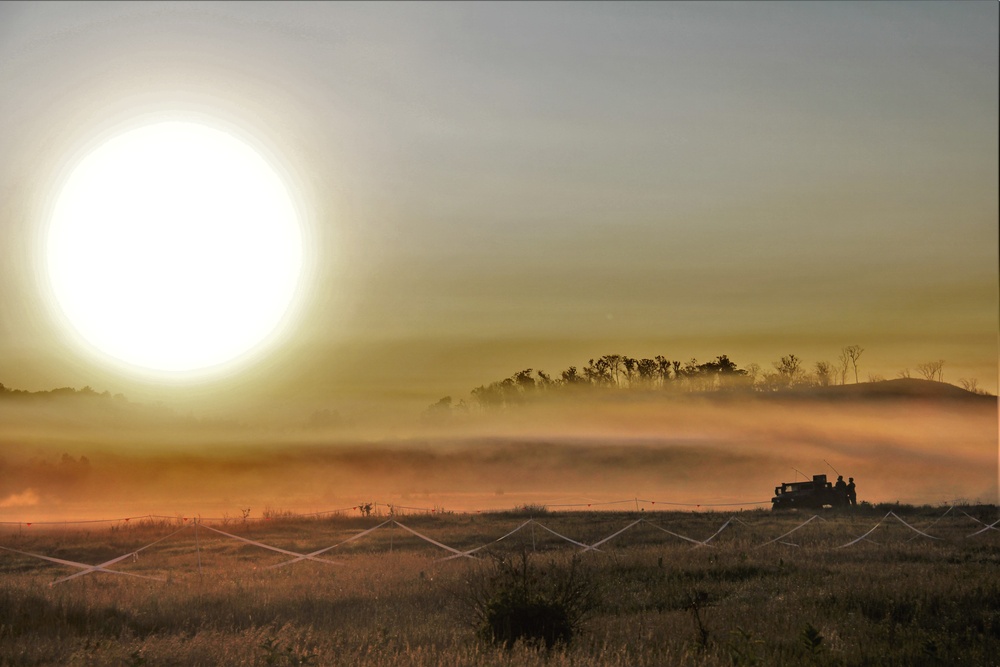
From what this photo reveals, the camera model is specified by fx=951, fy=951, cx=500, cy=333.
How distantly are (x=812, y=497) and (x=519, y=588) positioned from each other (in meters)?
49.0

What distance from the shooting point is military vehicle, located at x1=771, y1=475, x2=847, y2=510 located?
59.6 metres

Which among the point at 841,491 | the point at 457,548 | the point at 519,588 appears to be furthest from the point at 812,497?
the point at 519,588

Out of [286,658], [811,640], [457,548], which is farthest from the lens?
[457,548]

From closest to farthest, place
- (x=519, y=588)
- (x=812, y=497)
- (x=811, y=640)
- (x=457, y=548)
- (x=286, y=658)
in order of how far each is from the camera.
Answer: (x=286, y=658)
(x=811, y=640)
(x=519, y=588)
(x=457, y=548)
(x=812, y=497)

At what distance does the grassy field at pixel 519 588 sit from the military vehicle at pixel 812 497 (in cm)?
2254

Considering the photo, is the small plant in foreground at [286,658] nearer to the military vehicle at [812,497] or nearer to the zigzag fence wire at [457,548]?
the zigzag fence wire at [457,548]

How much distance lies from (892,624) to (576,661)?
728 centimetres

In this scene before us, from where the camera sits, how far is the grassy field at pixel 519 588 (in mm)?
13703

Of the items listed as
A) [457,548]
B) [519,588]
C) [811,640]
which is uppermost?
[519,588]

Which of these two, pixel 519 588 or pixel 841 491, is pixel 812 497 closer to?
pixel 841 491

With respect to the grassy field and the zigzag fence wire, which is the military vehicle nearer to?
the zigzag fence wire

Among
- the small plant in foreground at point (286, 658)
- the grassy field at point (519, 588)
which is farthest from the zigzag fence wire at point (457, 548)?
the small plant in foreground at point (286, 658)

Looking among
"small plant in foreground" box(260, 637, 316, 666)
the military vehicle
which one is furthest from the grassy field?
the military vehicle

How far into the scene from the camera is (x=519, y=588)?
15273mm
